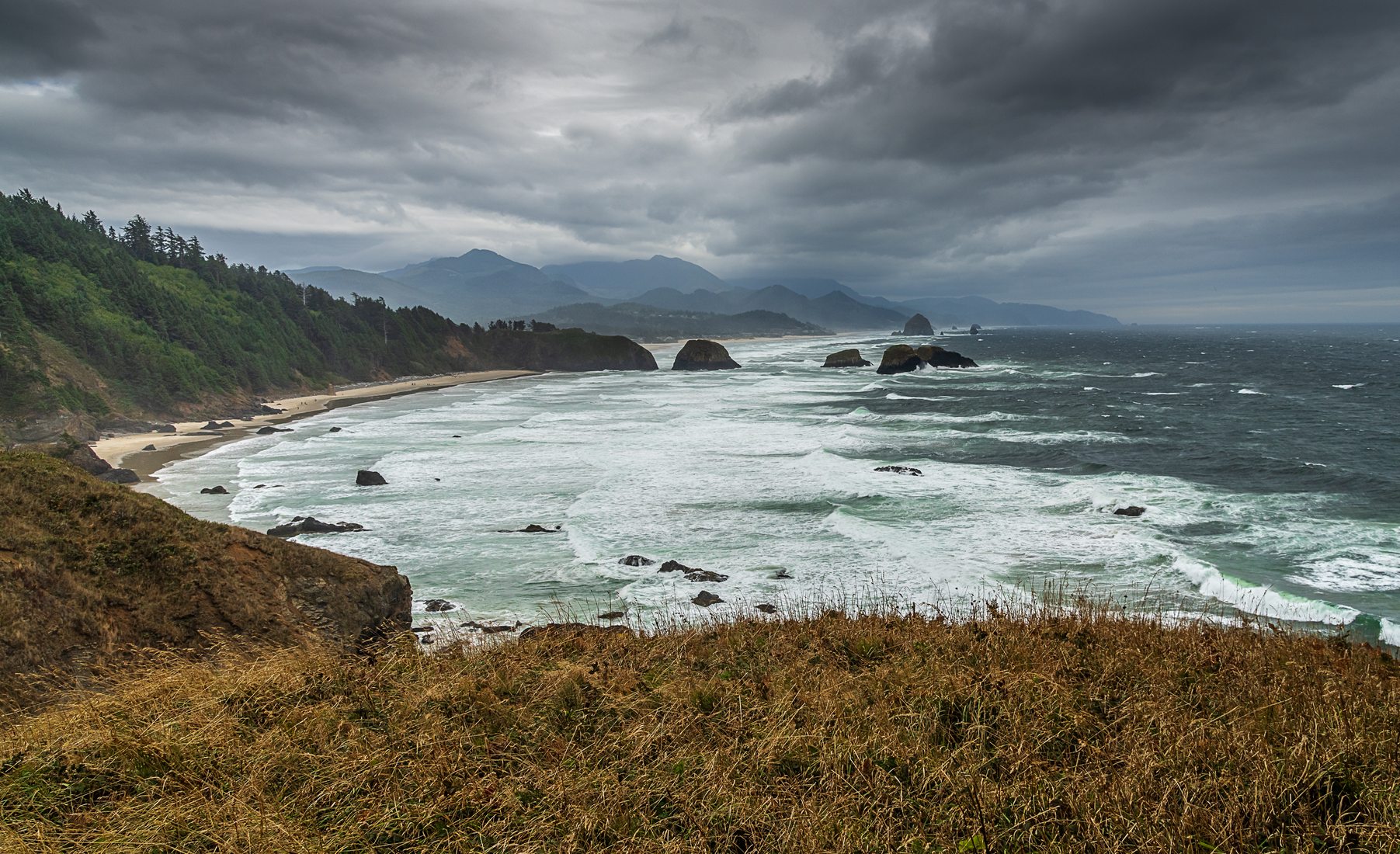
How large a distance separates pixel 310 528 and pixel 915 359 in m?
82.5

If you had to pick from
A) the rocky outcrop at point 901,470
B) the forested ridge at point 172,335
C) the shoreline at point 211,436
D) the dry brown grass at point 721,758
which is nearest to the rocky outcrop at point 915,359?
the forested ridge at point 172,335

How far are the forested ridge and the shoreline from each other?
3.30 metres

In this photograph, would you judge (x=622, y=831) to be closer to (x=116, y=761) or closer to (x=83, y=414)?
(x=116, y=761)

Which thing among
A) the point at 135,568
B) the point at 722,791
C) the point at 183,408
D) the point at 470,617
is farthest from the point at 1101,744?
the point at 183,408

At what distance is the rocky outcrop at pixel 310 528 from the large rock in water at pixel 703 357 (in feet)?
288

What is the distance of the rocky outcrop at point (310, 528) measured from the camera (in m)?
22.0

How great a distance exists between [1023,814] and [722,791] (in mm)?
1847

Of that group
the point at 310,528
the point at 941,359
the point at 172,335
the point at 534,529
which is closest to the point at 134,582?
the point at 310,528

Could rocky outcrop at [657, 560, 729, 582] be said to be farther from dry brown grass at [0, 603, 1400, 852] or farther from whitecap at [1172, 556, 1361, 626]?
dry brown grass at [0, 603, 1400, 852]

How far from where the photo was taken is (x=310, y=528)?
72.6 ft

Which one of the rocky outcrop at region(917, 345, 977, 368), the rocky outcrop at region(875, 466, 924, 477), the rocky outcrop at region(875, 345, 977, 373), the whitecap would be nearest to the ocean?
the whitecap

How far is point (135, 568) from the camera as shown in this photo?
370 inches

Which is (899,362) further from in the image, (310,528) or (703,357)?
(310,528)

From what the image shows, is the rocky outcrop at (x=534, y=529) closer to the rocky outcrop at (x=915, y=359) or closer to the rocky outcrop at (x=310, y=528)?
the rocky outcrop at (x=310, y=528)
